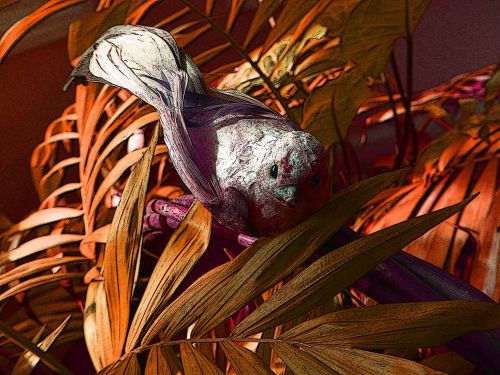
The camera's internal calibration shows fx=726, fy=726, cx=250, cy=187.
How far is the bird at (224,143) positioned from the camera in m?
0.36

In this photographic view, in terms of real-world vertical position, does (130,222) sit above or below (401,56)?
above

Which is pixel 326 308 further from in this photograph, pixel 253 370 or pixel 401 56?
pixel 401 56

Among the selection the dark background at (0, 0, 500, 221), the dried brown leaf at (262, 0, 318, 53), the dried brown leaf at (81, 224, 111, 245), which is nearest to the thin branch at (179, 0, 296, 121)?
the dried brown leaf at (262, 0, 318, 53)

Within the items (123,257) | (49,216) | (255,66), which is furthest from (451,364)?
(49,216)

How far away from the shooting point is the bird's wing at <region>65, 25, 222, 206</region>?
38cm

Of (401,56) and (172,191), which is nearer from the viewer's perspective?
(172,191)

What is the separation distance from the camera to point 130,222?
45 centimetres

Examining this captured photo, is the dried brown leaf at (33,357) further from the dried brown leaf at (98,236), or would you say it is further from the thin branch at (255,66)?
the thin branch at (255,66)

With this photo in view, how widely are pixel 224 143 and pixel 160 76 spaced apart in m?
0.06

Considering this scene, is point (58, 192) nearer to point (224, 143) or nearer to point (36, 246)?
point (36, 246)

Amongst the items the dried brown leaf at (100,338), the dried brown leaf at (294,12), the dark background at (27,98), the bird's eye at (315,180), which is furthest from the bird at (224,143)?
the dark background at (27,98)

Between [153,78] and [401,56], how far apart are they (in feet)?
4.98

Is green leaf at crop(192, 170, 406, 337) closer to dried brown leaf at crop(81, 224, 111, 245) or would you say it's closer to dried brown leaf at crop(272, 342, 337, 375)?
dried brown leaf at crop(272, 342, 337, 375)

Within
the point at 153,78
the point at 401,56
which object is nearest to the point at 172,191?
the point at 153,78
